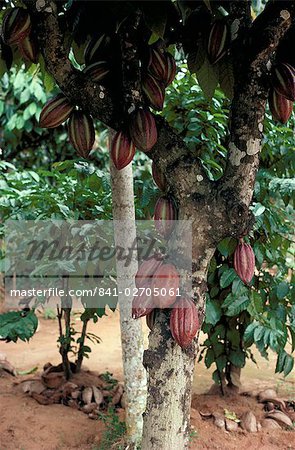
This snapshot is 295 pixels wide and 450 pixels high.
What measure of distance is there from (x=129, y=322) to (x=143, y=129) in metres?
1.10

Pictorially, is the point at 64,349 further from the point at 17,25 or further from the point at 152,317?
the point at 17,25

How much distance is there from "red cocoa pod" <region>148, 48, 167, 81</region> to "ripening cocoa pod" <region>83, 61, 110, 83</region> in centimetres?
10

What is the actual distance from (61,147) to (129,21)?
181 inches

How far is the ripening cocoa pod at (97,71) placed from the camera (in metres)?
1.05

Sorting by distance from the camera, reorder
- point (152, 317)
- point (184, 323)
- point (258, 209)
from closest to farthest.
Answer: point (184, 323), point (152, 317), point (258, 209)

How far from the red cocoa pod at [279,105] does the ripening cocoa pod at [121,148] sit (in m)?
0.28

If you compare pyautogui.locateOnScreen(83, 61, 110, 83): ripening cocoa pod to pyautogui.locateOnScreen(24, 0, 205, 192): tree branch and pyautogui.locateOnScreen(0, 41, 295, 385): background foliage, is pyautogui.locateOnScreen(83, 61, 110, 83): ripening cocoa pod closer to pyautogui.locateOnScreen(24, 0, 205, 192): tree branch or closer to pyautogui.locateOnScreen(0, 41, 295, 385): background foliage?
pyautogui.locateOnScreen(24, 0, 205, 192): tree branch

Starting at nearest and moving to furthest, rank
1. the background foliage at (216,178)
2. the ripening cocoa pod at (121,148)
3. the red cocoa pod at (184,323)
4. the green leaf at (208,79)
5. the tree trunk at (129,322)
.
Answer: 1. the red cocoa pod at (184,323)
2. the ripening cocoa pod at (121,148)
3. the green leaf at (208,79)
4. the tree trunk at (129,322)
5. the background foliage at (216,178)

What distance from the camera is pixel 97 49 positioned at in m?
1.11

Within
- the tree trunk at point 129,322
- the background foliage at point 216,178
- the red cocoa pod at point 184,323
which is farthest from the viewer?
the background foliage at point 216,178

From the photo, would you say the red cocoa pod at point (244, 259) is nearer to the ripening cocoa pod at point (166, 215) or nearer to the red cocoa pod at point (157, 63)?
the ripening cocoa pod at point (166, 215)

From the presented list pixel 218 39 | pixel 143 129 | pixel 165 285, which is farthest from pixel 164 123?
pixel 165 285

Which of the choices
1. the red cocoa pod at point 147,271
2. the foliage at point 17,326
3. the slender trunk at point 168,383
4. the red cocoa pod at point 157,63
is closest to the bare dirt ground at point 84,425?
the foliage at point 17,326

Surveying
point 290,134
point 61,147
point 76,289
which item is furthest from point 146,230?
point 61,147
